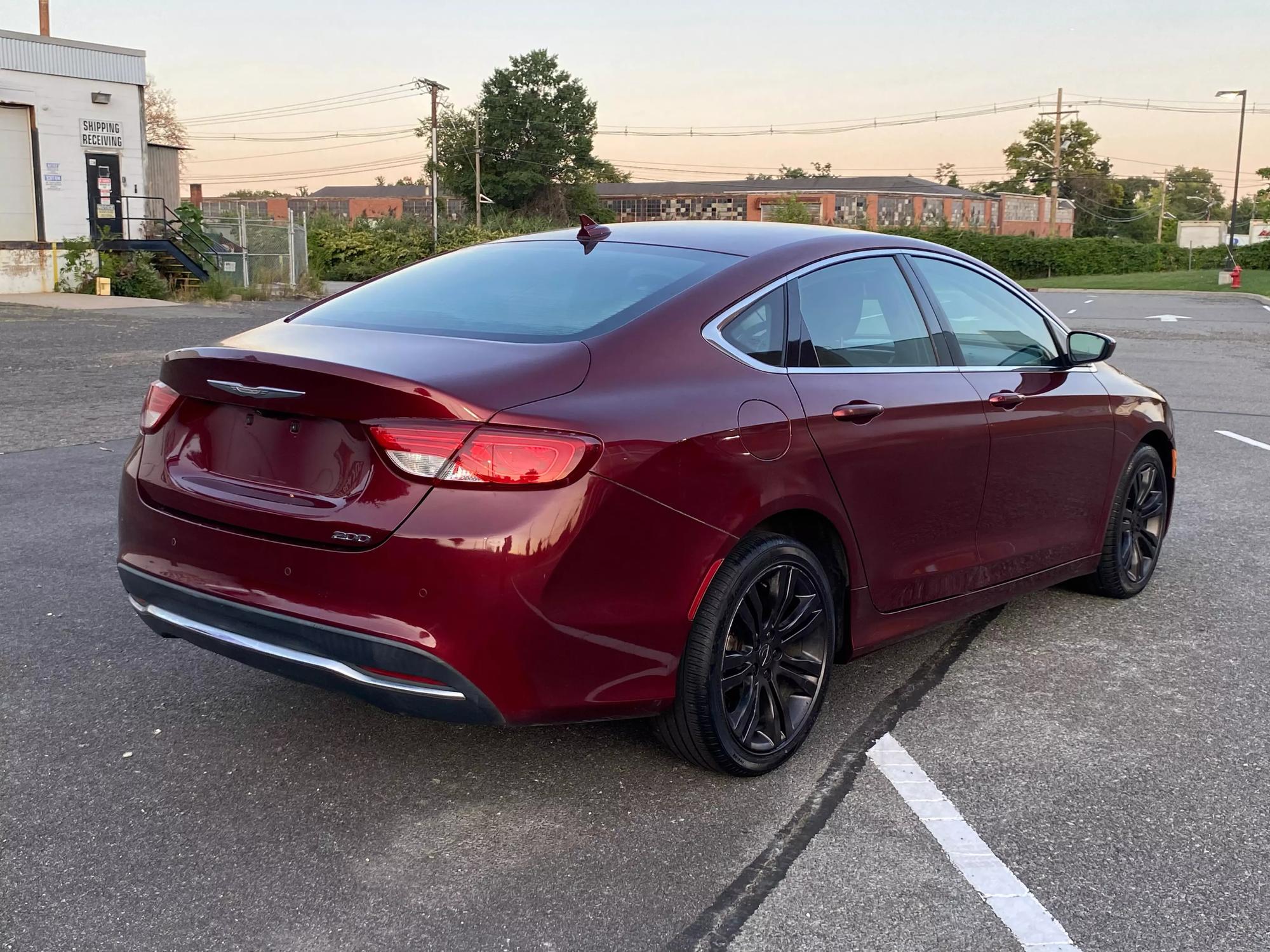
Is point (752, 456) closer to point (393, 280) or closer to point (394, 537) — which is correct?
point (394, 537)

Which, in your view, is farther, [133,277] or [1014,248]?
[1014,248]

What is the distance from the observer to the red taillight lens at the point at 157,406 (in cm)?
346

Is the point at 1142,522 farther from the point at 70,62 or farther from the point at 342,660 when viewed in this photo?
the point at 70,62

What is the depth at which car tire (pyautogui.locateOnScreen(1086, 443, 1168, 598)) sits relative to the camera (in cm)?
520

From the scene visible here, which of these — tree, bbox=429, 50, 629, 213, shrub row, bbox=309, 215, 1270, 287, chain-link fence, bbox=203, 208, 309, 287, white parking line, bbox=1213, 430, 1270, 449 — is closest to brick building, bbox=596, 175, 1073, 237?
tree, bbox=429, 50, 629, 213

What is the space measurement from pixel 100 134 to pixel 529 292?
105 feet

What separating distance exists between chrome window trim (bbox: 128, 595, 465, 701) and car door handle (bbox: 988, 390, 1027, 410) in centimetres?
236

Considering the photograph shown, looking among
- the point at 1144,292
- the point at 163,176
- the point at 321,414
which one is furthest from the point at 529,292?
the point at 1144,292

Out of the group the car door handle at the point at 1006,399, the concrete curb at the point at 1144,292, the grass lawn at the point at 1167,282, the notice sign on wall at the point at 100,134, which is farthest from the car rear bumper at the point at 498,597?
the grass lawn at the point at 1167,282

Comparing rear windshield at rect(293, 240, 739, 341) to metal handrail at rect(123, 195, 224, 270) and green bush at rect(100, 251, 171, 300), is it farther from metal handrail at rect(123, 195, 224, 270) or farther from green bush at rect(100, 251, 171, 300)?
metal handrail at rect(123, 195, 224, 270)

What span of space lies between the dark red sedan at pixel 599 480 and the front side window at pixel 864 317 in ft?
0.04

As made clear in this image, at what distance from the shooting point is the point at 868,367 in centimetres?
390

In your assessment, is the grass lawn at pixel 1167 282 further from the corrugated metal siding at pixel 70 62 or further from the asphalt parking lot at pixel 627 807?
the asphalt parking lot at pixel 627 807

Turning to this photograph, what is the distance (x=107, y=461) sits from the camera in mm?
8117
